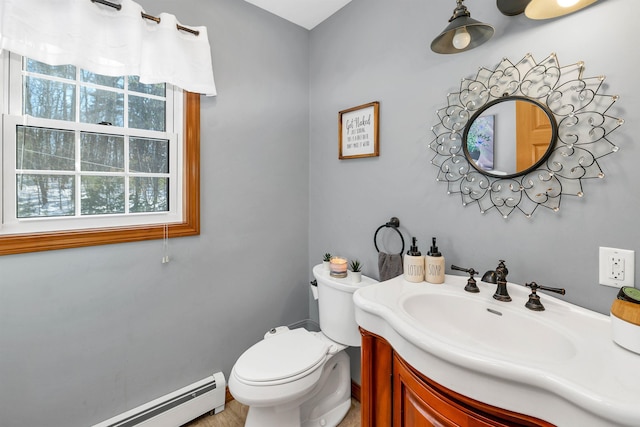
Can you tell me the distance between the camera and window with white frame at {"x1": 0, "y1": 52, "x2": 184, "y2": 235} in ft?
4.02

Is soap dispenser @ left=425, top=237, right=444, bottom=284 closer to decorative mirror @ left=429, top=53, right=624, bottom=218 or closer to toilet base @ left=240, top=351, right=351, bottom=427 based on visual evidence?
decorative mirror @ left=429, top=53, right=624, bottom=218

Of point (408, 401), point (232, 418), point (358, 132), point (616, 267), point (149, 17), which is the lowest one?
point (232, 418)

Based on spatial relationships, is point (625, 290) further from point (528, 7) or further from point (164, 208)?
point (164, 208)

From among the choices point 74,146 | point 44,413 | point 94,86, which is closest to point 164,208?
point 74,146

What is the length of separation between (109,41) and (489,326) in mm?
1968

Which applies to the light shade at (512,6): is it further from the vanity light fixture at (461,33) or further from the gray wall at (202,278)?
the gray wall at (202,278)

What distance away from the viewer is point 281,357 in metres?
1.40

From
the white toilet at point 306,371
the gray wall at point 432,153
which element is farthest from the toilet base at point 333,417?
the gray wall at point 432,153

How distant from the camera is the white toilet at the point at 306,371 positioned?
127cm

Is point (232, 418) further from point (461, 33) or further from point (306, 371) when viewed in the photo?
point (461, 33)

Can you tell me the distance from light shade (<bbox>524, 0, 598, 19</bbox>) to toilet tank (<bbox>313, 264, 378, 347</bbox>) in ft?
4.32

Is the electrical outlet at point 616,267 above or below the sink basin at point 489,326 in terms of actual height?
above

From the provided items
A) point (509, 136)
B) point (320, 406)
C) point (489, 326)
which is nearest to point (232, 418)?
point (320, 406)

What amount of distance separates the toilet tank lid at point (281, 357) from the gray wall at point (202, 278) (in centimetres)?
42
